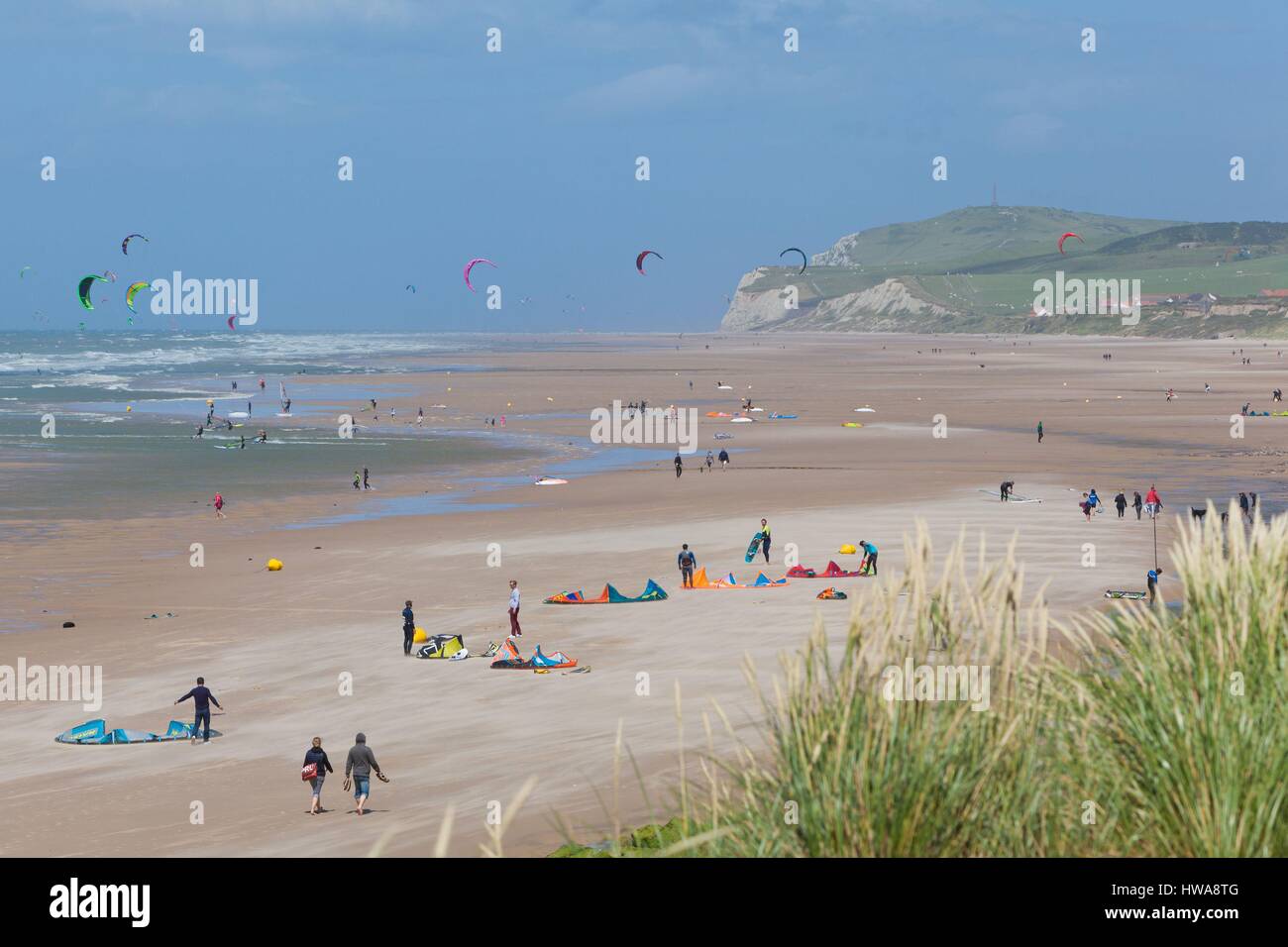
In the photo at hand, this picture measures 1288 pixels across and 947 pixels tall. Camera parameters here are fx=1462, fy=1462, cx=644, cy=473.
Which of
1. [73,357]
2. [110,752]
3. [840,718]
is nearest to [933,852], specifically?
[840,718]

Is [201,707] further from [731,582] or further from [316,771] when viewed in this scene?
[731,582]

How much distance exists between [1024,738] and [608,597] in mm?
20109

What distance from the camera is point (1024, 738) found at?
6637 millimetres

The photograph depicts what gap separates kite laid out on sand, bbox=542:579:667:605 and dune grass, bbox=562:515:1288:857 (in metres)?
19.3

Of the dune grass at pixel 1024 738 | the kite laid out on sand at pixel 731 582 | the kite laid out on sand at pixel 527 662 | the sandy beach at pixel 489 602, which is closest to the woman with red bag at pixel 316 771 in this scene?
the sandy beach at pixel 489 602

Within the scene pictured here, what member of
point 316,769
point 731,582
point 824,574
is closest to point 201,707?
point 316,769

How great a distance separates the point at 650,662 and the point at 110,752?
7612 millimetres

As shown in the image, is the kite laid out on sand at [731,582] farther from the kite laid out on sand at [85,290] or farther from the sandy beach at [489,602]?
the kite laid out on sand at [85,290]

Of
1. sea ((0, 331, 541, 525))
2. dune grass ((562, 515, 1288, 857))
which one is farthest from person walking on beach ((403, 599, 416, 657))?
sea ((0, 331, 541, 525))

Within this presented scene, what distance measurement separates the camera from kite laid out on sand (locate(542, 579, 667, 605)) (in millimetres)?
26516

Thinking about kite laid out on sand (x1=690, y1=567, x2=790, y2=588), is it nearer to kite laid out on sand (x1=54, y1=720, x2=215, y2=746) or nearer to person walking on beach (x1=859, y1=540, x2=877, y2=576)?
person walking on beach (x1=859, y1=540, x2=877, y2=576)
